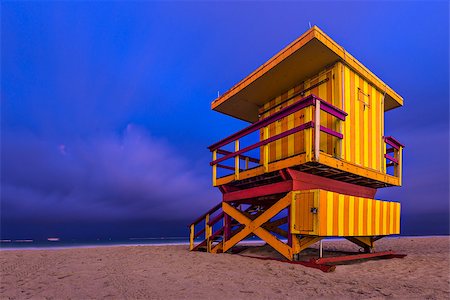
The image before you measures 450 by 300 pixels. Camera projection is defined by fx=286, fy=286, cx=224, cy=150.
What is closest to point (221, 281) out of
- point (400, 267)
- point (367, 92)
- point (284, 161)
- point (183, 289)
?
point (183, 289)

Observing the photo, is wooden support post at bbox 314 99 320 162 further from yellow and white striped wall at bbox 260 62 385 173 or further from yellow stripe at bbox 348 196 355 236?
yellow stripe at bbox 348 196 355 236

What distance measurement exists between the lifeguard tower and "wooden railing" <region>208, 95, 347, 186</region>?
3 cm

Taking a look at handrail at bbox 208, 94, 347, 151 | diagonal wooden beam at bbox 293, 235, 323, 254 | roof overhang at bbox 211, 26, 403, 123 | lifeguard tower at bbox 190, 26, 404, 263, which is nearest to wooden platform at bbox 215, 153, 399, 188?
lifeguard tower at bbox 190, 26, 404, 263

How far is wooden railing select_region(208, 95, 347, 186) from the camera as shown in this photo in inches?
254

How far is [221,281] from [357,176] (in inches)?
205

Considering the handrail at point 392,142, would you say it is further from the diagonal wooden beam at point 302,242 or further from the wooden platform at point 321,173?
the diagonal wooden beam at point 302,242

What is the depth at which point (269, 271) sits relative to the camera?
5.82 m

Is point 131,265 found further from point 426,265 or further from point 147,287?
point 426,265

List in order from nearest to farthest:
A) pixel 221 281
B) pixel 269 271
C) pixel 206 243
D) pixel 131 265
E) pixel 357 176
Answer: pixel 221 281 → pixel 269 271 → pixel 131 265 → pixel 357 176 → pixel 206 243

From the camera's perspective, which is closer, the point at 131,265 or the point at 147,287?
the point at 147,287

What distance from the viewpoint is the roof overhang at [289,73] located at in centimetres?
753

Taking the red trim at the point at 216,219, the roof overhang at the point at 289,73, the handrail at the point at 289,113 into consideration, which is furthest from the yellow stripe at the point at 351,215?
the red trim at the point at 216,219

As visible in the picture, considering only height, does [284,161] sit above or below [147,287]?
above

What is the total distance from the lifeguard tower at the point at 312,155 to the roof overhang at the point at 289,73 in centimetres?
3
